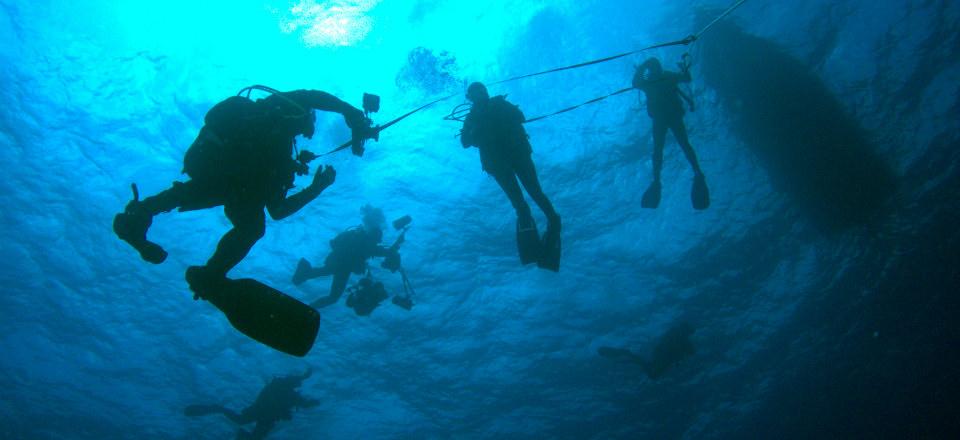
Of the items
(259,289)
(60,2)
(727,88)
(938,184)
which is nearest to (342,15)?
(60,2)

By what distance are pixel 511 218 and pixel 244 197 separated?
13.3 meters

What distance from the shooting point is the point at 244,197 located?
402 centimetres

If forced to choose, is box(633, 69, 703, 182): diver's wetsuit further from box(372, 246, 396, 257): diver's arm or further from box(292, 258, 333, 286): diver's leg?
box(292, 258, 333, 286): diver's leg

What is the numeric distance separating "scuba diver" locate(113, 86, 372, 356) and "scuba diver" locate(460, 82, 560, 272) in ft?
11.5

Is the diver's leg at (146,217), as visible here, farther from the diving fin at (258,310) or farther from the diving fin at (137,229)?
the diving fin at (258,310)

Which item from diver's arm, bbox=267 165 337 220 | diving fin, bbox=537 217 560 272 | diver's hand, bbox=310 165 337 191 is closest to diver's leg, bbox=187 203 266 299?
diver's arm, bbox=267 165 337 220

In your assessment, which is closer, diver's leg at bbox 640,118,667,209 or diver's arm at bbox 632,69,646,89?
diver's arm at bbox 632,69,646,89

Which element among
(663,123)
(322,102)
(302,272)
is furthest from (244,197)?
(663,123)

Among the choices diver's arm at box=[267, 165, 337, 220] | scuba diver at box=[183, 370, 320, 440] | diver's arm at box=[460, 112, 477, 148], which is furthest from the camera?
scuba diver at box=[183, 370, 320, 440]

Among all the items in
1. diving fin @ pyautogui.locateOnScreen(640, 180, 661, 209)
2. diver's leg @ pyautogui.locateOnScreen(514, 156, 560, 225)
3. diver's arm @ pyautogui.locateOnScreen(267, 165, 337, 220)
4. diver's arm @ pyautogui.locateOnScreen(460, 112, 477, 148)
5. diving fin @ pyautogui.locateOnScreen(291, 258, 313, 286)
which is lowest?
diver's arm @ pyautogui.locateOnScreen(267, 165, 337, 220)

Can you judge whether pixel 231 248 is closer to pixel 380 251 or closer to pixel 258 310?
pixel 258 310

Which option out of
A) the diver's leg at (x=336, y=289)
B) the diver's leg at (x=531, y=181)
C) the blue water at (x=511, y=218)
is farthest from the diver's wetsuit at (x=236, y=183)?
the blue water at (x=511, y=218)

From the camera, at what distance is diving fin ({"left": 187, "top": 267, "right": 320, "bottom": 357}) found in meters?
3.28

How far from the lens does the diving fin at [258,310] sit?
129 inches
